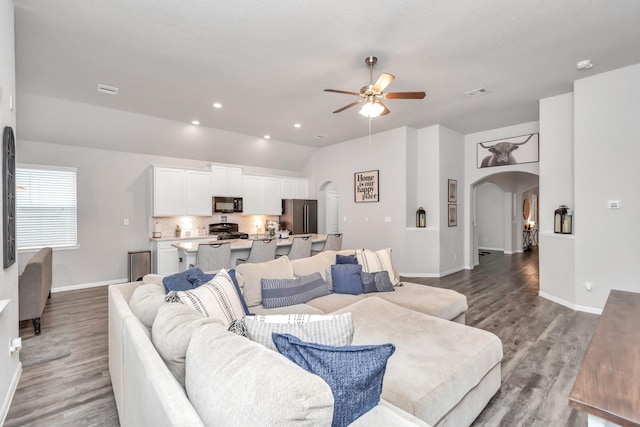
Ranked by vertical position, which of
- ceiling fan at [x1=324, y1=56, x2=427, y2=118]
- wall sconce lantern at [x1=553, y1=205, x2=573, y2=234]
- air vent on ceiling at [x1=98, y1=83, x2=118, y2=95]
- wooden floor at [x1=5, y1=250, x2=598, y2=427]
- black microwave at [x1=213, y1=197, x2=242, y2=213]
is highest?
air vent on ceiling at [x1=98, y1=83, x2=118, y2=95]

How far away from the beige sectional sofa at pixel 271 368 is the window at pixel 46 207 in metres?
4.20

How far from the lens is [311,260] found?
136 inches

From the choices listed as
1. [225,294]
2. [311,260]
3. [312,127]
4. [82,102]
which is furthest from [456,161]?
[82,102]

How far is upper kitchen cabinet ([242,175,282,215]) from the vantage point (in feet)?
24.2

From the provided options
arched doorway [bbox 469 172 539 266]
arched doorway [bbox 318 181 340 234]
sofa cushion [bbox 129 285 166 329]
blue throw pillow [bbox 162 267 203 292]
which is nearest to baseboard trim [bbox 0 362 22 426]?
sofa cushion [bbox 129 285 166 329]

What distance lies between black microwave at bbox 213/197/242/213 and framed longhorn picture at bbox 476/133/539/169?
219 inches

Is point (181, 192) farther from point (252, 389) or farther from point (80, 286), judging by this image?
point (252, 389)

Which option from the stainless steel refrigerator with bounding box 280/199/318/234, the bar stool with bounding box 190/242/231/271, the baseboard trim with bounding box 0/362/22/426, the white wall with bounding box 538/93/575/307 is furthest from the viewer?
the stainless steel refrigerator with bounding box 280/199/318/234

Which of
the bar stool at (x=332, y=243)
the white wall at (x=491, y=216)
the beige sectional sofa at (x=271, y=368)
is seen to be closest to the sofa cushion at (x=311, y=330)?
the beige sectional sofa at (x=271, y=368)

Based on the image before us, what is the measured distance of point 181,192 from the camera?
20.6 feet

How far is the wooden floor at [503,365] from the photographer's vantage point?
2.06 meters

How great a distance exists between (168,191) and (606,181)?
7138 millimetres

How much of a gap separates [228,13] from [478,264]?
7.50 m

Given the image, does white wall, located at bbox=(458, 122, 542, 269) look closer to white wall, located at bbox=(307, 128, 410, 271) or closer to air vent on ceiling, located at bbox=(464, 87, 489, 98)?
white wall, located at bbox=(307, 128, 410, 271)
